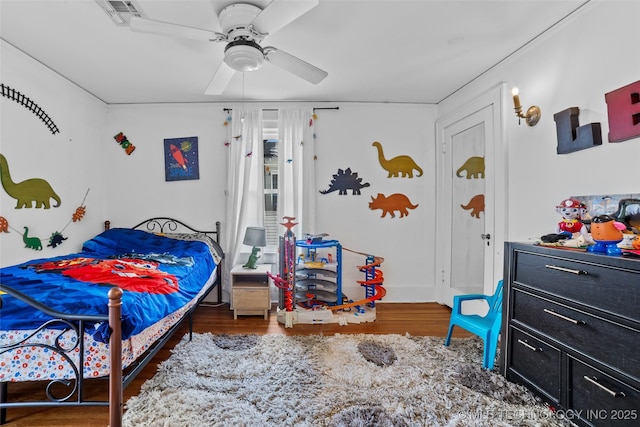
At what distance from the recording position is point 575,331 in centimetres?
159

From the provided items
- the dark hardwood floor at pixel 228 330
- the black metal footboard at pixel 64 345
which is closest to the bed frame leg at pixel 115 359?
the black metal footboard at pixel 64 345

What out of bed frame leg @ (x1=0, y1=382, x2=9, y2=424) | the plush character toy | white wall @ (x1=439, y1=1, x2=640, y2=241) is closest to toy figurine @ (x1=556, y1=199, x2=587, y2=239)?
the plush character toy

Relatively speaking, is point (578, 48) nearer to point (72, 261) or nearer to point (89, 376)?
point (89, 376)

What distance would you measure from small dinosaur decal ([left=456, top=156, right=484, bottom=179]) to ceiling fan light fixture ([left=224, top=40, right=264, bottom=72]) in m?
2.31

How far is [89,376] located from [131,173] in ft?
9.66

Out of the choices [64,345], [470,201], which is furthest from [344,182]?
[64,345]

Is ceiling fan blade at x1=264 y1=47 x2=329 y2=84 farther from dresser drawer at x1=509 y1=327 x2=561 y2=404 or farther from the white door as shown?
dresser drawer at x1=509 y1=327 x2=561 y2=404

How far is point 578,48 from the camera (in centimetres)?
201

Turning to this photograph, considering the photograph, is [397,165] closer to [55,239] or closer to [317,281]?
[317,281]

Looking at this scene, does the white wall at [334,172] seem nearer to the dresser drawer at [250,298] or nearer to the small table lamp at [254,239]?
the small table lamp at [254,239]

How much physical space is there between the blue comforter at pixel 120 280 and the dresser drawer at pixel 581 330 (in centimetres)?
224

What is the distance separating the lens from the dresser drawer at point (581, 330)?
1.34 m

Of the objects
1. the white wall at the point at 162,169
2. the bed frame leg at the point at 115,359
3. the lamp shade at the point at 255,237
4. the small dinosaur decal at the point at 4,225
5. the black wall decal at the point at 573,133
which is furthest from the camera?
the white wall at the point at 162,169

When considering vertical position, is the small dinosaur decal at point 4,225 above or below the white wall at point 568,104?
below
